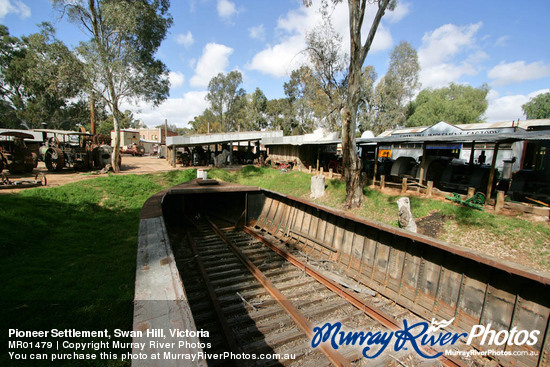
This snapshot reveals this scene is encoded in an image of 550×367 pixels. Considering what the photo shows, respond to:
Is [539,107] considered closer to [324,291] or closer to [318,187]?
[318,187]

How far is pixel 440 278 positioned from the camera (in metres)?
4.36

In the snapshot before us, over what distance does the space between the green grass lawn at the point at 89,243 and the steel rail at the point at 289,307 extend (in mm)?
2530

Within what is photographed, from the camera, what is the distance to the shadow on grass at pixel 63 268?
3.65 meters

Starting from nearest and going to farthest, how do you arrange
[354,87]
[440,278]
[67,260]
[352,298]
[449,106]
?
1. [440,278]
2. [352,298]
3. [67,260]
4. [354,87]
5. [449,106]

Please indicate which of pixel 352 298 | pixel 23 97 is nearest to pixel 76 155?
pixel 352 298

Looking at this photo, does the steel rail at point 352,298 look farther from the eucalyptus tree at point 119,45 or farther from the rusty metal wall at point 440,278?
the eucalyptus tree at point 119,45

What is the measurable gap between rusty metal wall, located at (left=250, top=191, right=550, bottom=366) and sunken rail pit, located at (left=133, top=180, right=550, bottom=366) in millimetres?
15

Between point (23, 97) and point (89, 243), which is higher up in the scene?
point (23, 97)

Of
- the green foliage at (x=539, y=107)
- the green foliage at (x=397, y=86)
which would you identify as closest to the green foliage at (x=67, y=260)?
the green foliage at (x=397, y=86)

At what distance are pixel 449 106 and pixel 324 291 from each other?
1645 inches

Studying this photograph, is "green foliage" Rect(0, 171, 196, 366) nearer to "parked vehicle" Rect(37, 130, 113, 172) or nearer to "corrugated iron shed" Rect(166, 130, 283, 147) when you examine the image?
"parked vehicle" Rect(37, 130, 113, 172)

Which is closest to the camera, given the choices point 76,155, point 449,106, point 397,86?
point 76,155

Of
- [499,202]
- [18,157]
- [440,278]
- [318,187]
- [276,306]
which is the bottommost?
[276,306]

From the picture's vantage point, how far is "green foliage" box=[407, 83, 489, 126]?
115 feet
